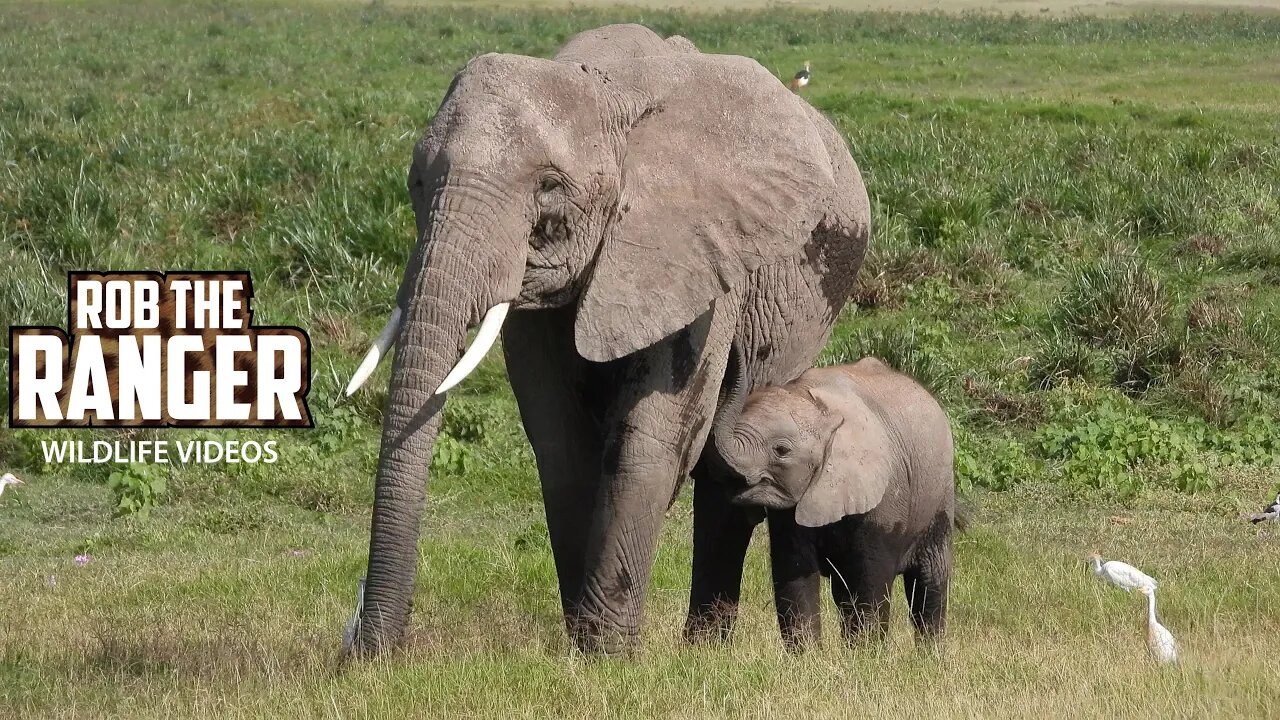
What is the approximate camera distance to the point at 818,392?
698 centimetres

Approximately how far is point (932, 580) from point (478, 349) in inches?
119

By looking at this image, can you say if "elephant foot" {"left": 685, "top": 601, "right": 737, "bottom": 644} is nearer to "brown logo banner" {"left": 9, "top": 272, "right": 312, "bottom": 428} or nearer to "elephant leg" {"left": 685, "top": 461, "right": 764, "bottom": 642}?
"elephant leg" {"left": 685, "top": 461, "right": 764, "bottom": 642}

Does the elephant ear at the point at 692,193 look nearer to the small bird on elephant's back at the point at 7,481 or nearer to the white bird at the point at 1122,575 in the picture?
the white bird at the point at 1122,575

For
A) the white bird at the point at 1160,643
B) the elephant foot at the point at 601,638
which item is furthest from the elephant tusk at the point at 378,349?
the white bird at the point at 1160,643

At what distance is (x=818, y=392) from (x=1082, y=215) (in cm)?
1119

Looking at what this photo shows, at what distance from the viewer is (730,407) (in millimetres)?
6719

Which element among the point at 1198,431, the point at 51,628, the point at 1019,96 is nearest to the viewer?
the point at 51,628

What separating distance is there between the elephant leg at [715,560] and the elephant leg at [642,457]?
0.90 metres

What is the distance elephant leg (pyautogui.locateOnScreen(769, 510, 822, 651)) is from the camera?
22.6 feet

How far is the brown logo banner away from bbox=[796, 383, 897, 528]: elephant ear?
636cm

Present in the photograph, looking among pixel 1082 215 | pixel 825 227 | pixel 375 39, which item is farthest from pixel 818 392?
pixel 375 39

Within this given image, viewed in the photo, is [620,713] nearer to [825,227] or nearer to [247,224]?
[825,227]

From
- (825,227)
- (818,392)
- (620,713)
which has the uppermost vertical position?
(825,227)

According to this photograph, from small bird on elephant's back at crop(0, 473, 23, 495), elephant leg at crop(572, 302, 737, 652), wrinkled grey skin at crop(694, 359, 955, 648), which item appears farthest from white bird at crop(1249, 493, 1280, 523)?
small bird on elephant's back at crop(0, 473, 23, 495)
